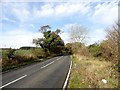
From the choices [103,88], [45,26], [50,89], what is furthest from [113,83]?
[45,26]

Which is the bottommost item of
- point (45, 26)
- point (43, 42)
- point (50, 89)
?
point (50, 89)

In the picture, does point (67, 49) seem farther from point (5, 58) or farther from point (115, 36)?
point (115, 36)

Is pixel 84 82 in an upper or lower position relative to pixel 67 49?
lower

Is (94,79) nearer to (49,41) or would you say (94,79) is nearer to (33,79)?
(33,79)

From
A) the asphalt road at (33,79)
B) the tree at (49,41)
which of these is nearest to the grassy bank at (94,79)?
the asphalt road at (33,79)

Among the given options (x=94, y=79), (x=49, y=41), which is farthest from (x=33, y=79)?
(x=49, y=41)

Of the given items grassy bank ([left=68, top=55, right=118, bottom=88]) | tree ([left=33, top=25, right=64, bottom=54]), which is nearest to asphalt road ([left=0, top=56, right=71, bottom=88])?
grassy bank ([left=68, top=55, right=118, bottom=88])

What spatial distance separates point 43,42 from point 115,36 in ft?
201

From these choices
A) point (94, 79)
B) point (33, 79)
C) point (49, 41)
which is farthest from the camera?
point (49, 41)

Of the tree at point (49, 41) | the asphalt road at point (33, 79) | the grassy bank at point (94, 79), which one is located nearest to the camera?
the grassy bank at point (94, 79)

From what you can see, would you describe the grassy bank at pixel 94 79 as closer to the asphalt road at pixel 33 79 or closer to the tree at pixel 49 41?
the asphalt road at pixel 33 79

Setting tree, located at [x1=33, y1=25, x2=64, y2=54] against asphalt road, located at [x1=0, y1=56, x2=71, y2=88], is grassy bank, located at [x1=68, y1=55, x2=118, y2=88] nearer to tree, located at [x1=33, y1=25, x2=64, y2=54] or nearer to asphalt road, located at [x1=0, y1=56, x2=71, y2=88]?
asphalt road, located at [x1=0, y1=56, x2=71, y2=88]

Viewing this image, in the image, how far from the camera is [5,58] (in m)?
29.7

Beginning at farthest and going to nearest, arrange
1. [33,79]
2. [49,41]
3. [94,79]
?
1. [49,41]
2. [33,79]
3. [94,79]
